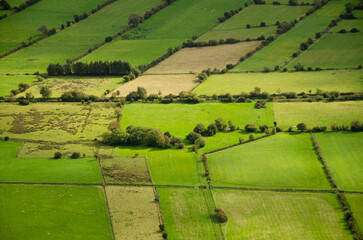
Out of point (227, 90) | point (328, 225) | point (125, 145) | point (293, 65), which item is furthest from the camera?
point (293, 65)

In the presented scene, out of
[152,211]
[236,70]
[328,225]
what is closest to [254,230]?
[328,225]

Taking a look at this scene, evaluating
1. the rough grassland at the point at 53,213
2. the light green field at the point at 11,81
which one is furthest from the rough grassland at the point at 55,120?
the rough grassland at the point at 53,213

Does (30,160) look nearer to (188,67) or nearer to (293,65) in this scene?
(188,67)

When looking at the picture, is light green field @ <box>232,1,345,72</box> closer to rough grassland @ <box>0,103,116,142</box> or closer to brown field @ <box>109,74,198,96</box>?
brown field @ <box>109,74,198,96</box>

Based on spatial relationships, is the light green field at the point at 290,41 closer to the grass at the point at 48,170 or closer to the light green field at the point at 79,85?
the light green field at the point at 79,85

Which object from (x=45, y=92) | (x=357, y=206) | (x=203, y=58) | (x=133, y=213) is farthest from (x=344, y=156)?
(x=45, y=92)

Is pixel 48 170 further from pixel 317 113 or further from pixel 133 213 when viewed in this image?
pixel 317 113

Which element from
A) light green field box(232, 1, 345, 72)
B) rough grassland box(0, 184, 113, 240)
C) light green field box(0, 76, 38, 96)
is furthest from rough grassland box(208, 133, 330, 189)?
light green field box(0, 76, 38, 96)

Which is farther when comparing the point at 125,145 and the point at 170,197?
the point at 125,145
